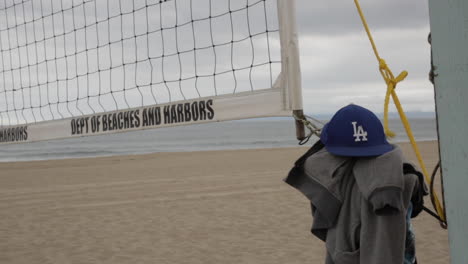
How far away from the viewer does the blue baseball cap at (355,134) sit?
1803 millimetres

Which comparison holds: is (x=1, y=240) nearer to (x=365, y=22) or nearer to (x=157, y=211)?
(x=157, y=211)

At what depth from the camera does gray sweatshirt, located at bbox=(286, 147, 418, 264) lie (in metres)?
1.69

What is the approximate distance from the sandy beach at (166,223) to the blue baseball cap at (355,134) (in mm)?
3495

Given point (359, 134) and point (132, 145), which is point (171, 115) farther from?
point (132, 145)

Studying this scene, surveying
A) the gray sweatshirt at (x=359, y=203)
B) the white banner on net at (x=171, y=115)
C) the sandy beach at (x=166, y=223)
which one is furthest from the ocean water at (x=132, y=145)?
the gray sweatshirt at (x=359, y=203)

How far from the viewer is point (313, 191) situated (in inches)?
73.2

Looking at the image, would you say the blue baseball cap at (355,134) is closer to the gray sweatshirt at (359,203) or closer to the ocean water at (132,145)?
the gray sweatshirt at (359,203)

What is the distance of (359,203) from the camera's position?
179cm

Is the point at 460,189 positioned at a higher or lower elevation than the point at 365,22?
lower

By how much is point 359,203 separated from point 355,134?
20cm

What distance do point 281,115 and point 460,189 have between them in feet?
4.77

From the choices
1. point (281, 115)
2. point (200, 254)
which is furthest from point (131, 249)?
point (281, 115)

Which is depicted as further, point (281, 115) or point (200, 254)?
point (200, 254)

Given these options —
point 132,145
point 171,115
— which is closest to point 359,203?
point 171,115
